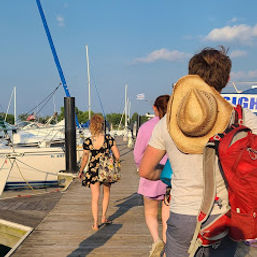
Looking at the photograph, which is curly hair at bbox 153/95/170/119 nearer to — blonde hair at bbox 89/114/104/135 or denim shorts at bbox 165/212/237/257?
denim shorts at bbox 165/212/237/257

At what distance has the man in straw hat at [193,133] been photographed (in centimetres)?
167

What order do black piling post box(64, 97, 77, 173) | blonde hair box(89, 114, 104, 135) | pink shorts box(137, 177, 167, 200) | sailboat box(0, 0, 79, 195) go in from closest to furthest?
pink shorts box(137, 177, 167, 200) < blonde hair box(89, 114, 104, 135) < black piling post box(64, 97, 77, 173) < sailboat box(0, 0, 79, 195)

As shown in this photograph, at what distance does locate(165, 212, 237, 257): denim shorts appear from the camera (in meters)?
1.74

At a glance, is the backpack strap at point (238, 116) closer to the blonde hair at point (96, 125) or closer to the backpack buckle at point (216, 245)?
the backpack buckle at point (216, 245)

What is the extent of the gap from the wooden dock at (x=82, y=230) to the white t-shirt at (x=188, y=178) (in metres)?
2.44

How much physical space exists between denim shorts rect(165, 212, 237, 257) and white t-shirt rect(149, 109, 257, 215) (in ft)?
0.14

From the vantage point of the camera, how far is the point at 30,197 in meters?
8.59

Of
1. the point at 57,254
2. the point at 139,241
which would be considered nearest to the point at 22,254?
the point at 57,254

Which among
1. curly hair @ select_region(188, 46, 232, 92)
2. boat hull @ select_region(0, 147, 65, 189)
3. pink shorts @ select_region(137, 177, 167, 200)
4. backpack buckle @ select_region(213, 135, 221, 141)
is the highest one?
curly hair @ select_region(188, 46, 232, 92)

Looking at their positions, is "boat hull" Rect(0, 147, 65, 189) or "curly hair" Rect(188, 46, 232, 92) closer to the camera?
"curly hair" Rect(188, 46, 232, 92)

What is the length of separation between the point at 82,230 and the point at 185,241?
A: 340cm

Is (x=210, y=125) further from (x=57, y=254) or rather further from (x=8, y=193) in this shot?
(x=8, y=193)

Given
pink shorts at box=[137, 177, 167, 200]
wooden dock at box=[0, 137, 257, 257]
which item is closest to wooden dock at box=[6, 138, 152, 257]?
wooden dock at box=[0, 137, 257, 257]

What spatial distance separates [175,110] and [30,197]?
7.66m
